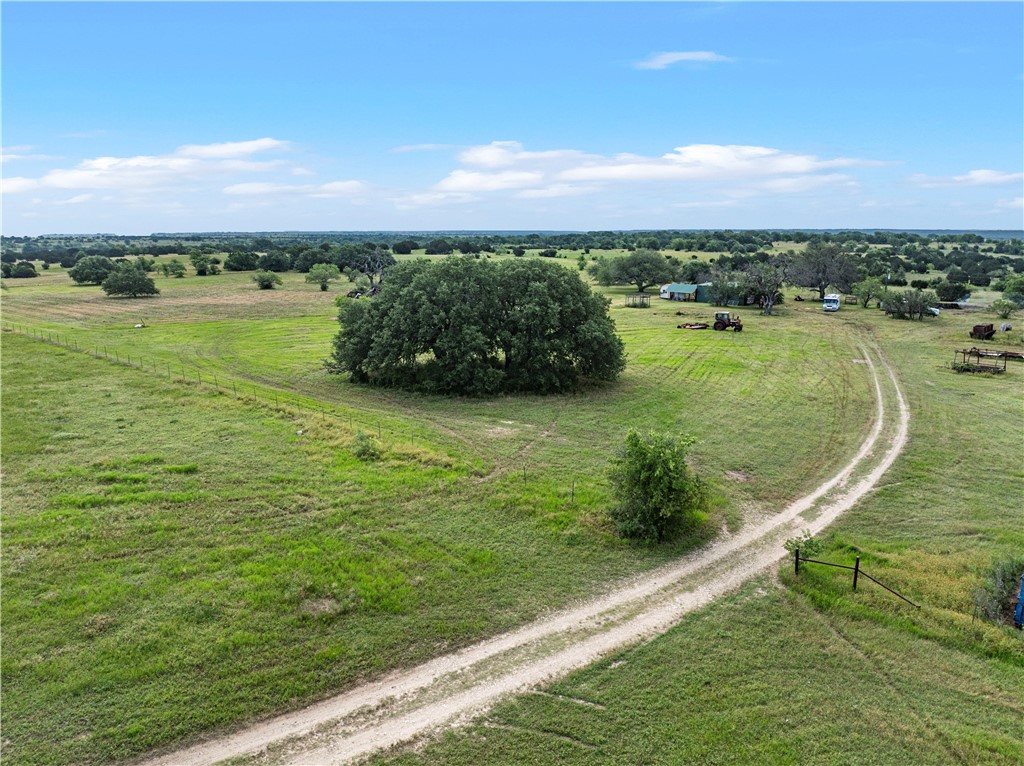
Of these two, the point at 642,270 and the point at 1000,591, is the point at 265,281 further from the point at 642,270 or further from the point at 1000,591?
the point at 1000,591

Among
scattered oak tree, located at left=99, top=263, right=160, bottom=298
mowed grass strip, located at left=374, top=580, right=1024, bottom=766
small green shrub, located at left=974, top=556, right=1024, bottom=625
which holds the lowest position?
mowed grass strip, located at left=374, top=580, right=1024, bottom=766

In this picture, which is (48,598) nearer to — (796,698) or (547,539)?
(547,539)

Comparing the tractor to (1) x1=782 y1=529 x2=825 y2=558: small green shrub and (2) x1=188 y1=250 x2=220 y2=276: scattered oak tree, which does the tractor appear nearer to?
(1) x1=782 y1=529 x2=825 y2=558: small green shrub

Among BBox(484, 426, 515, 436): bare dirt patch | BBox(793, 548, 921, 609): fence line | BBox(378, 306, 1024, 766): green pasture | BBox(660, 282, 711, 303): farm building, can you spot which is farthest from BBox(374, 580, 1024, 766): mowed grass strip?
BBox(660, 282, 711, 303): farm building

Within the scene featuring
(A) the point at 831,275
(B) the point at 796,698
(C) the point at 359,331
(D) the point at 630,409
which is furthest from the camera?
(A) the point at 831,275

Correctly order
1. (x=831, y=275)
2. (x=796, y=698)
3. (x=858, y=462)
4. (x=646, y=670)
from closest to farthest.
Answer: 1. (x=796, y=698)
2. (x=646, y=670)
3. (x=858, y=462)
4. (x=831, y=275)

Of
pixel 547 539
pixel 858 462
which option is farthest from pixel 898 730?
pixel 858 462

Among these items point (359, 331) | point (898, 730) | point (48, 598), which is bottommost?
point (898, 730)
